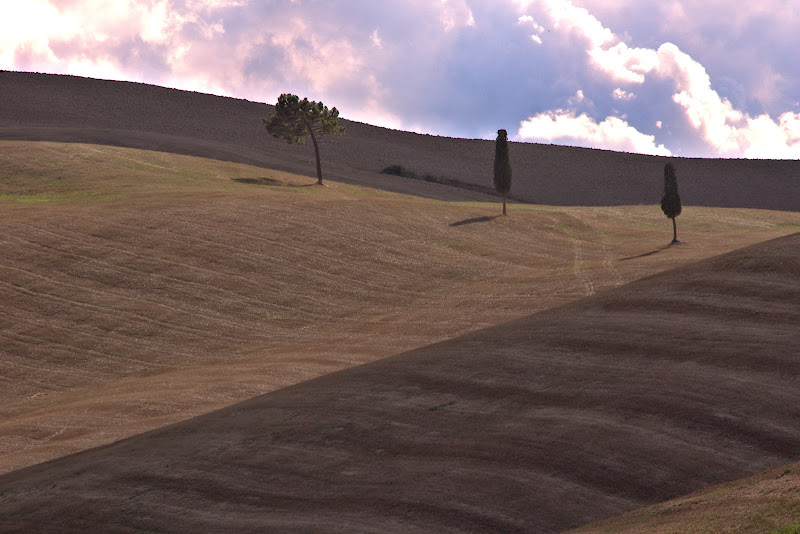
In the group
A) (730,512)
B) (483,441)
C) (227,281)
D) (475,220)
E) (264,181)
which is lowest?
(227,281)

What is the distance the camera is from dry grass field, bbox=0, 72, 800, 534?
15.5m

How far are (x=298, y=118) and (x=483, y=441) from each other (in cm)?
6823

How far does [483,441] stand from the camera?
17.2 metres

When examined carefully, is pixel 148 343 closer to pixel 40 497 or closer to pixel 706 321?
pixel 40 497

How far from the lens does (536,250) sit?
54688 millimetres

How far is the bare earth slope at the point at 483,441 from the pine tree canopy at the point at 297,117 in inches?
2394

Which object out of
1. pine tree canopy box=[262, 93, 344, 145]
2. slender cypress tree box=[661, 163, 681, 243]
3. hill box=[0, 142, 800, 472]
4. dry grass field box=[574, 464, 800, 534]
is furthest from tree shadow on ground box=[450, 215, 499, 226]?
dry grass field box=[574, 464, 800, 534]

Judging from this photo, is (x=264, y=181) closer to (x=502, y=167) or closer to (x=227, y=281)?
(x=502, y=167)

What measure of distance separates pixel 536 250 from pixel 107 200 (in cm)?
3072

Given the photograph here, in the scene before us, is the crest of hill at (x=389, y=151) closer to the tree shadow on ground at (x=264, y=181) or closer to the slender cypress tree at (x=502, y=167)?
the tree shadow on ground at (x=264, y=181)

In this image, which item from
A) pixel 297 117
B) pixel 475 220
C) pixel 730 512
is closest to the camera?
pixel 730 512

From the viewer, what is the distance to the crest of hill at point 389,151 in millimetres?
108500

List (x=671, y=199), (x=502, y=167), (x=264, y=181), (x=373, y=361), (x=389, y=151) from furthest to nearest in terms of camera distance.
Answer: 1. (x=389, y=151)
2. (x=264, y=181)
3. (x=502, y=167)
4. (x=671, y=199)
5. (x=373, y=361)

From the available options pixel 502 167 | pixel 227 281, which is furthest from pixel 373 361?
pixel 502 167
